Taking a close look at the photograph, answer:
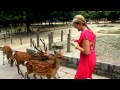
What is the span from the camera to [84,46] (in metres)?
3.30

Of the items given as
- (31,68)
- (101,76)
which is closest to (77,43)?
(31,68)

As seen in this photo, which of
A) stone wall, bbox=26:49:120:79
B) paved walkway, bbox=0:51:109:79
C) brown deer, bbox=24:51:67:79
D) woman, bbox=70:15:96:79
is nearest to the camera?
woman, bbox=70:15:96:79

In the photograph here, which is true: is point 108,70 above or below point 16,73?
above

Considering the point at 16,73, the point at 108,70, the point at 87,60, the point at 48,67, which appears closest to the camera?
the point at 87,60

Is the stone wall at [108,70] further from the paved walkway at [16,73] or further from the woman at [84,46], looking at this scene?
the woman at [84,46]

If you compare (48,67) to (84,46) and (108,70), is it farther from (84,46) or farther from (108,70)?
(84,46)

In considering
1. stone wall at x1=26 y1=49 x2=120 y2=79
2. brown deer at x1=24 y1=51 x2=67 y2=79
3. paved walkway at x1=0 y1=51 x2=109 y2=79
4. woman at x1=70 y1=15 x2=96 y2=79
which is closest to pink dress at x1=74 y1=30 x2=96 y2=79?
woman at x1=70 y1=15 x2=96 y2=79

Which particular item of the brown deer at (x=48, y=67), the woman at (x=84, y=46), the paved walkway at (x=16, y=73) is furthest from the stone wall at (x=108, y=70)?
the woman at (x=84, y=46)

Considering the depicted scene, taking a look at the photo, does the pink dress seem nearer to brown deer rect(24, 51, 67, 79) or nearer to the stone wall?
brown deer rect(24, 51, 67, 79)

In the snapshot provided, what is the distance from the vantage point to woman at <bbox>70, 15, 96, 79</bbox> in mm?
3301

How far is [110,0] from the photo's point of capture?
12.5 ft

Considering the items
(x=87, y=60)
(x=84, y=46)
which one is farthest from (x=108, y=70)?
(x=84, y=46)
